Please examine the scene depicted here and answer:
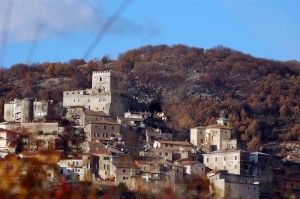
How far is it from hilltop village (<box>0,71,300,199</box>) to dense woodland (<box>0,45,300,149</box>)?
34.3 feet

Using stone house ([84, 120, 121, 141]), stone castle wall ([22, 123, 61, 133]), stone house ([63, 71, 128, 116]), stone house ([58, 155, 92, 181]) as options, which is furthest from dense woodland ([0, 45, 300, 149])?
stone house ([58, 155, 92, 181])

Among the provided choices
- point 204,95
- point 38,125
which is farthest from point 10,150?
point 204,95

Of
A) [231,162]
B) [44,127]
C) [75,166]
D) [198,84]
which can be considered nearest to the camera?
[75,166]

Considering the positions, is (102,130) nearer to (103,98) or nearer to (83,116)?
(83,116)

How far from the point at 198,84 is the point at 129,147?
43.5 m

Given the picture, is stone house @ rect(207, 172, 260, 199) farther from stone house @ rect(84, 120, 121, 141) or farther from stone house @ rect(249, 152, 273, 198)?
stone house @ rect(84, 120, 121, 141)

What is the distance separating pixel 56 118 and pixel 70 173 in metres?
7.04

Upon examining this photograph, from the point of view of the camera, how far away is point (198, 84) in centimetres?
10088

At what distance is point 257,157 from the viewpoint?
189ft

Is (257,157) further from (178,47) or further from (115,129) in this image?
(178,47)

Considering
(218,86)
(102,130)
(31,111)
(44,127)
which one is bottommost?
(102,130)

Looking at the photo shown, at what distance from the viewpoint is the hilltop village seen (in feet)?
174

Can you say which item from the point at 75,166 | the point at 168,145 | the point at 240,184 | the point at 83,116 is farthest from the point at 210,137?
the point at 75,166

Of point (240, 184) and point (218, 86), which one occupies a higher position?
point (218, 86)
